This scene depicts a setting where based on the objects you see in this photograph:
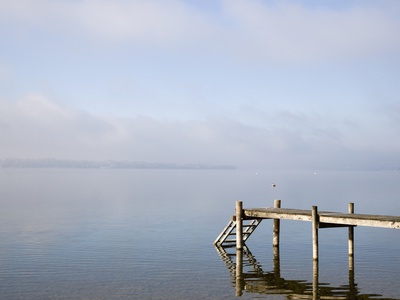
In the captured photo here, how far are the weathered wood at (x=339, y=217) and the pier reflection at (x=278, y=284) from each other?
254 centimetres

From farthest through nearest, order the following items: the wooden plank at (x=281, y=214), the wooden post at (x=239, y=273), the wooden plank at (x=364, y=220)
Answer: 1. the wooden plank at (x=281, y=214)
2. the wooden plank at (x=364, y=220)
3. the wooden post at (x=239, y=273)

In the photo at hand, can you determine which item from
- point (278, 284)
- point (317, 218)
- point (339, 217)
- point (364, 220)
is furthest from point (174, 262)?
point (364, 220)

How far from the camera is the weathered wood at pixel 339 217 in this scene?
25.0 m

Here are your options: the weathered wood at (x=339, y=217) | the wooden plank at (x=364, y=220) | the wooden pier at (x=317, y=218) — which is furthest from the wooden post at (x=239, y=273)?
the wooden plank at (x=364, y=220)

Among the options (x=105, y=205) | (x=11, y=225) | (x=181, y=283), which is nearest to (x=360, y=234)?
(x=181, y=283)

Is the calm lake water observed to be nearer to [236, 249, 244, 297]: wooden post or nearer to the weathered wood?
[236, 249, 244, 297]: wooden post

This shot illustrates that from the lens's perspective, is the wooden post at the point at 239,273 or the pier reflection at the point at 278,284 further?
the wooden post at the point at 239,273

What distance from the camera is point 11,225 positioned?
5116 cm

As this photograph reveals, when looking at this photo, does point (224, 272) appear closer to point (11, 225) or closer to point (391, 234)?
point (391, 234)

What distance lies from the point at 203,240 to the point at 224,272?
12.8 m

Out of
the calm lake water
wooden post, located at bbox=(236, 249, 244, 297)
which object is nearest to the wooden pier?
wooden post, located at bbox=(236, 249, 244, 297)

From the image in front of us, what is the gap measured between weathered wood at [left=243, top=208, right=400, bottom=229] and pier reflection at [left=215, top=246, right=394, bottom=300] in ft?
8.33

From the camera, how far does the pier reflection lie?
23.8 meters

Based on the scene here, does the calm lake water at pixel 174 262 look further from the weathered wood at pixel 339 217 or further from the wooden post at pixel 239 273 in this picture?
the weathered wood at pixel 339 217
